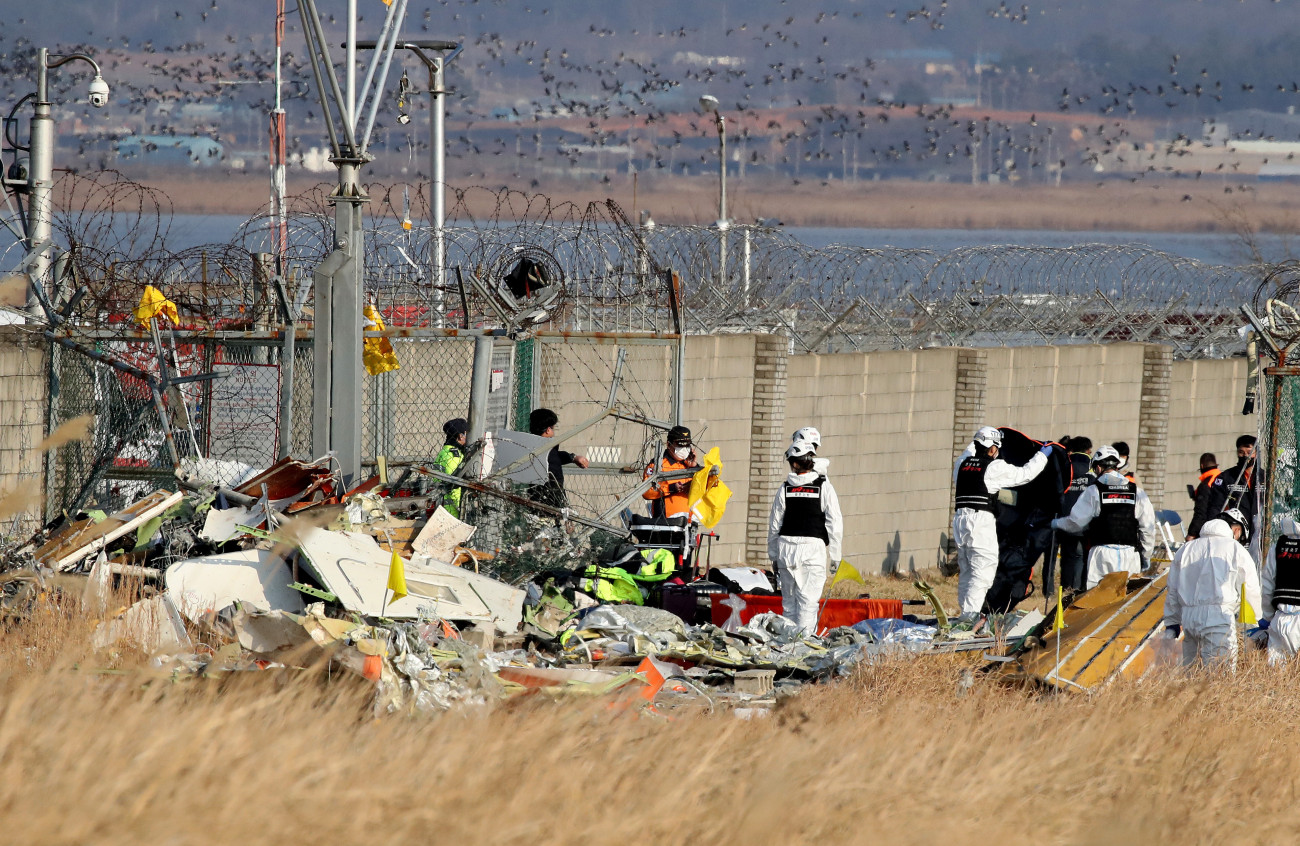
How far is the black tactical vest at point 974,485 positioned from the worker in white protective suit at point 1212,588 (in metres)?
3.29

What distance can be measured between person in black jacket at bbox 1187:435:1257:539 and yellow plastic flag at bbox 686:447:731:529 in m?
3.76

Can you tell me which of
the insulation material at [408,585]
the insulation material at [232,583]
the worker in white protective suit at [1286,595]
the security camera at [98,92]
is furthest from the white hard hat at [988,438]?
the security camera at [98,92]

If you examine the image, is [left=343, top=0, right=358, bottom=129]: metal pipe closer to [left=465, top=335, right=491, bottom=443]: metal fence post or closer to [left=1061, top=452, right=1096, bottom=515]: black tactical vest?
[left=465, top=335, right=491, bottom=443]: metal fence post

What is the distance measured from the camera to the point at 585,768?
5.20m

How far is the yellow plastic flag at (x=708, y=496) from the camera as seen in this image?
1107cm

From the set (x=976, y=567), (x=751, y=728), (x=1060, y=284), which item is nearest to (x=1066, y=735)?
(x=751, y=728)

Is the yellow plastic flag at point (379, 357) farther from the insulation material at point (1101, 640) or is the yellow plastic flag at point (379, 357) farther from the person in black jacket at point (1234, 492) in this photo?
the person in black jacket at point (1234, 492)

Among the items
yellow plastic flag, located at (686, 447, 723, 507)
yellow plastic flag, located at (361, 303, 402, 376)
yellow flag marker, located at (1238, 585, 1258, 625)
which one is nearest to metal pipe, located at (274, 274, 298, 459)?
yellow plastic flag, located at (361, 303, 402, 376)

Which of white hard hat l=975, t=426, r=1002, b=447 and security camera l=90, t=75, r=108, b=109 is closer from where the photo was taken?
white hard hat l=975, t=426, r=1002, b=447

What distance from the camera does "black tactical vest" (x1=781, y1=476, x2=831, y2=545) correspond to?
401 inches

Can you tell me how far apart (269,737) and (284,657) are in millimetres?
1673

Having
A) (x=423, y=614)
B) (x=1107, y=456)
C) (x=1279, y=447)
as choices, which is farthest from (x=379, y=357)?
(x=1279, y=447)

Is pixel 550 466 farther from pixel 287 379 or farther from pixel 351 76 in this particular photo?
pixel 351 76

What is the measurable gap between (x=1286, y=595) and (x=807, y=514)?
2903mm
